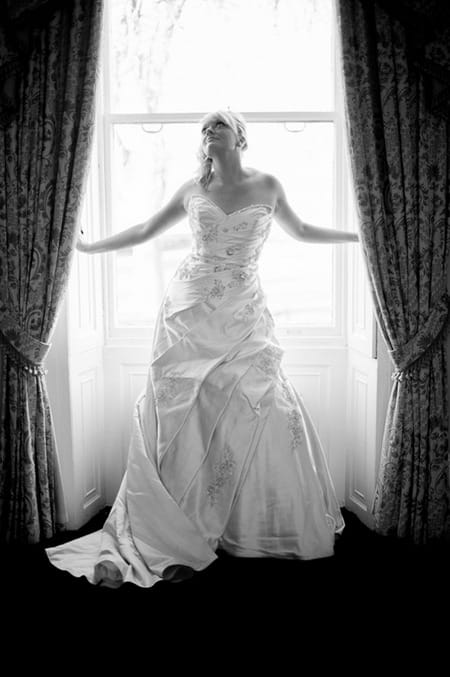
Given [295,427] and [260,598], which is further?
[295,427]

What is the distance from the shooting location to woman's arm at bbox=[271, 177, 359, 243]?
321 cm

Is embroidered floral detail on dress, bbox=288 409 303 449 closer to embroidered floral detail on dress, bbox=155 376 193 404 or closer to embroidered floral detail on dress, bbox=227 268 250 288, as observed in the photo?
embroidered floral detail on dress, bbox=155 376 193 404

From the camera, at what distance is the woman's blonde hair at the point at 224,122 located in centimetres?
299

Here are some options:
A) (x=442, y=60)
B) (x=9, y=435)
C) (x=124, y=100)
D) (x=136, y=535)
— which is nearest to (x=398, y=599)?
(x=136, y=535)

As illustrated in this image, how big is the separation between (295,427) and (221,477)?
39cm

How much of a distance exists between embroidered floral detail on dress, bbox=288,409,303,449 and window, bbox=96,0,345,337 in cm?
88

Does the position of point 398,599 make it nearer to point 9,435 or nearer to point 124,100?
point 9,435

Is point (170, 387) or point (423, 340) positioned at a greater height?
point (423, 340)

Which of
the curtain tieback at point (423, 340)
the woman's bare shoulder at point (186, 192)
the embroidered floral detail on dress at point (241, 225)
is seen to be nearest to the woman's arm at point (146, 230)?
the woman's bare shoulder at point (186, 192)

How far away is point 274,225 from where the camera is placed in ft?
12.5

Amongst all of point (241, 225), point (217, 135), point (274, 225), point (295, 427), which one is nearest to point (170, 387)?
Result: point (295, 427)

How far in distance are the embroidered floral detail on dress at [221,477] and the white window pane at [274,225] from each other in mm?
1167

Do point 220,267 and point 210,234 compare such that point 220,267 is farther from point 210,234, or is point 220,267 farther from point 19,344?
point 19,344

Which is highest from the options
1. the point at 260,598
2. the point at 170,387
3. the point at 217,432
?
the point at 170,387
